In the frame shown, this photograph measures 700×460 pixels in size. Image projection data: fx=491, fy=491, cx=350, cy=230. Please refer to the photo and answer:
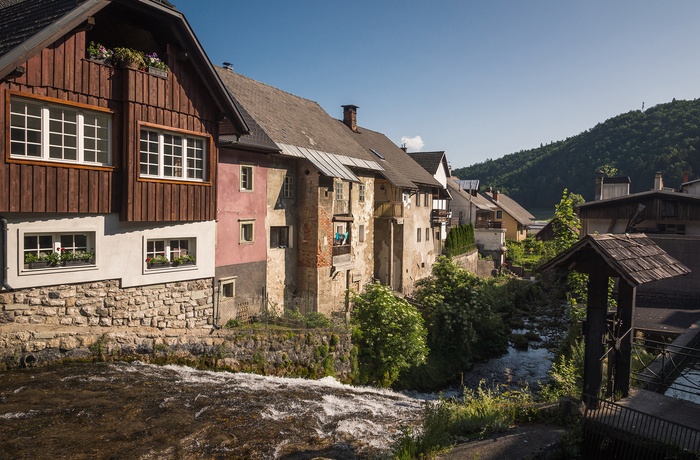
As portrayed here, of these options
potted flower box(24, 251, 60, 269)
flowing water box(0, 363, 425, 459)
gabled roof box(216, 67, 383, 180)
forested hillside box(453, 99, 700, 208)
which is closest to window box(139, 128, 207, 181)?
potted flower box(24, 251, 60, 269)

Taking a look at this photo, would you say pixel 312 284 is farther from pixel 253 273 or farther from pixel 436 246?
pixel 436 246

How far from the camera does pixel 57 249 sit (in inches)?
477

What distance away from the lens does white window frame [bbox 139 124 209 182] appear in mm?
13633

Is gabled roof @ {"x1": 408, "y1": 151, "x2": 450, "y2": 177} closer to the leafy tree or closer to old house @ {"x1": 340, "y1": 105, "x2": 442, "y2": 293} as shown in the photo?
old house @ {"x1": 340, "y1": 105, "x2": 442, "y2": 293}

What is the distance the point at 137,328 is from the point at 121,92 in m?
6.39

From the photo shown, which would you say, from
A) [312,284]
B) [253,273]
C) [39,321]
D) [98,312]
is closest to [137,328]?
[98,312]

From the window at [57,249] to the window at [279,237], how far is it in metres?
9.48

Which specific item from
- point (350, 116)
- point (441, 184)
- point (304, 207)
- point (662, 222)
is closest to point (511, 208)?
point (441, 184)

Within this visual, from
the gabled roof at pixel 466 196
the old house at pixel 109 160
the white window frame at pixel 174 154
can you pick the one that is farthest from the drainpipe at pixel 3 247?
the gabled roof at pixel 466 196

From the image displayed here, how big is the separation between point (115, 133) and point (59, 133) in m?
1.40

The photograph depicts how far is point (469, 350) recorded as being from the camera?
23.7 meters

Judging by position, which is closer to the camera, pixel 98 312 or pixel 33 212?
pixel 33 212

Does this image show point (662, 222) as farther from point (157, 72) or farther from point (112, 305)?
point (112, 305)

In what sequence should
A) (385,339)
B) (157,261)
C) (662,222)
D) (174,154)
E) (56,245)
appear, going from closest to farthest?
(56,245) → (157,261) → (174,154) → (385,339) → (662,222)
